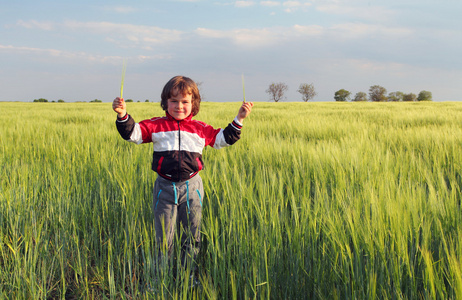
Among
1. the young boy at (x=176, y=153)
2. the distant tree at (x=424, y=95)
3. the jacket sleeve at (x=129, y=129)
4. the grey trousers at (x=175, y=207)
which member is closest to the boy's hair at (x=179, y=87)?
the young boy at (x=176, y=153)

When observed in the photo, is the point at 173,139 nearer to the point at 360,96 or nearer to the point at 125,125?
the point at 125,125

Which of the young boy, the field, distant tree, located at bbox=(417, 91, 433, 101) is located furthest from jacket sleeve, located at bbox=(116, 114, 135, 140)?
distant tree, located at bbox=(417, 91, 433, 101)

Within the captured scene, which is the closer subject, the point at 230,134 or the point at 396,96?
the point at 230,134

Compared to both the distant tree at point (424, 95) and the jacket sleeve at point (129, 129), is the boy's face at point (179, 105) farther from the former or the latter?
the distant tree at point (424, 95)

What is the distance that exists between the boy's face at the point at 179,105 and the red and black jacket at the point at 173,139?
1.4 inches

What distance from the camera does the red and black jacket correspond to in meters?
1.37

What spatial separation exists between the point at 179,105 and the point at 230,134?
278mm

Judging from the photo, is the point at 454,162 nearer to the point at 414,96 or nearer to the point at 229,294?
the point at 229,294

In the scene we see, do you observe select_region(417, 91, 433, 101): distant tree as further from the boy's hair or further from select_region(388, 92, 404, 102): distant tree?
the boy's hair

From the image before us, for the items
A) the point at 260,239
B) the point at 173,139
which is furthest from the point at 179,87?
the point at 260,239

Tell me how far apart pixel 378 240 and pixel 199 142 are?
2.82 ft

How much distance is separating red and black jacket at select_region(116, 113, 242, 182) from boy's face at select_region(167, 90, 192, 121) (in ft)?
0.12

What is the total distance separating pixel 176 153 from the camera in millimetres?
1394

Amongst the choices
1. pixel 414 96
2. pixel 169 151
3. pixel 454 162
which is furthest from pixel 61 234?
pixel 414 96
